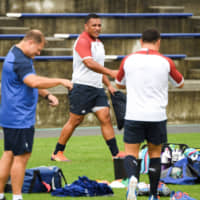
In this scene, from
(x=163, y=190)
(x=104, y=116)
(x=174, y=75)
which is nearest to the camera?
(x=174, y=75)

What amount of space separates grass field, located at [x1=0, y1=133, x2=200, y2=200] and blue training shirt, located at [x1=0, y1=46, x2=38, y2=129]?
1193 millimetres

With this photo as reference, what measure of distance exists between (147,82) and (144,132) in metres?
Answer: 0.57

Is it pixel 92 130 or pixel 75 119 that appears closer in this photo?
pixel 75 119

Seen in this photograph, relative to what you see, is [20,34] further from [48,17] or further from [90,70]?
[90,70]

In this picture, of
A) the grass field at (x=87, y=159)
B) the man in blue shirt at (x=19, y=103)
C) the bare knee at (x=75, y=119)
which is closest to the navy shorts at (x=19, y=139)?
the man in blue shirt at (x=19, y=103)

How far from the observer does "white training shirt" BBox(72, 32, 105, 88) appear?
9.75 m

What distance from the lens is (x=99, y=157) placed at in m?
11.0

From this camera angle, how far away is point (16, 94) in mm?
→ 6699

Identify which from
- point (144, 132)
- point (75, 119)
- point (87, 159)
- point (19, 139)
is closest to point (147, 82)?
point (144, 132)

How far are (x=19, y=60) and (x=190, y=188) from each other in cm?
290

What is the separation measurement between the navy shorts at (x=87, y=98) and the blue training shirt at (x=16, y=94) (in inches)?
130

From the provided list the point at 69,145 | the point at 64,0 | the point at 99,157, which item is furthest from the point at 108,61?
the point at 99,157

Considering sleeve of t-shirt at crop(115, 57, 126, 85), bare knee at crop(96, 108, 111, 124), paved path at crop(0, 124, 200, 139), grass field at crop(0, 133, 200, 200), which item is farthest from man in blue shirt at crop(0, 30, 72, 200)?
paved path at crop(0, 124, 200, 139)

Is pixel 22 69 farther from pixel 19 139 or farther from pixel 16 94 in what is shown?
pixel 19 139
